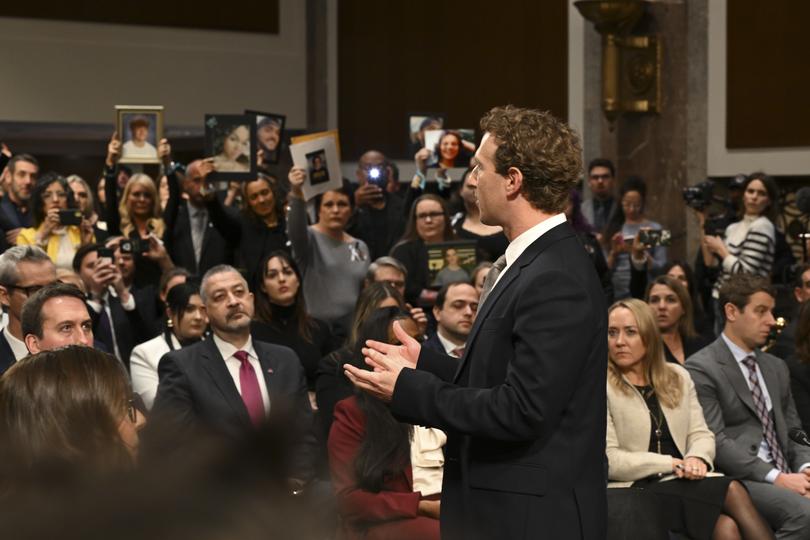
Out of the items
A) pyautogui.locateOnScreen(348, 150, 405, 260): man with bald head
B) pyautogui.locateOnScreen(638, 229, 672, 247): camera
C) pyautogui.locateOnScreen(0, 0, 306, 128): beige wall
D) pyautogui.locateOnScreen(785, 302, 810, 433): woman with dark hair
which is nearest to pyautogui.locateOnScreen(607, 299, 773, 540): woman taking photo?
pyautogui.locateOnScreen(785, 302, 810, 433): woman with dark hair

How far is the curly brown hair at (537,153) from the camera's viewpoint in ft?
7.12

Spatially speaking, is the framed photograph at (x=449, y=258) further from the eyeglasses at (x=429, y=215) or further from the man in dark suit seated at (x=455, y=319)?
the man in dark suit seated at (x=455, y=319)

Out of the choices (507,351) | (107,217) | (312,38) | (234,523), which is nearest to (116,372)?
(507,351)

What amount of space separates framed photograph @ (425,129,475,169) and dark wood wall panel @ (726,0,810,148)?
9.00 ft

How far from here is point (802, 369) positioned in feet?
16.6

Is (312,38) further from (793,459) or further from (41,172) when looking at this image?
(793,459)

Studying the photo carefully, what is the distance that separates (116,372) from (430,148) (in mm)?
5572

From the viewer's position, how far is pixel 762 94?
868 cm

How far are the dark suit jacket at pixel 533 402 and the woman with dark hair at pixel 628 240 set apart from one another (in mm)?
4593

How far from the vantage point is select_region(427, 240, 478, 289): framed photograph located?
19.8 ft

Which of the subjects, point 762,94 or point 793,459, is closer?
point 793,459

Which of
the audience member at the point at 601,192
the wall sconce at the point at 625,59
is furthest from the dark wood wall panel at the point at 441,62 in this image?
the audience member at the point at 601,192

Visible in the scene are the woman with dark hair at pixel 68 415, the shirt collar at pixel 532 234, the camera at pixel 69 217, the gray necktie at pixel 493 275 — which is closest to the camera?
the woman with dark hair at pixel 68 415

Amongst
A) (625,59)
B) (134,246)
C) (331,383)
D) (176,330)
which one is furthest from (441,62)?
(331,383)
